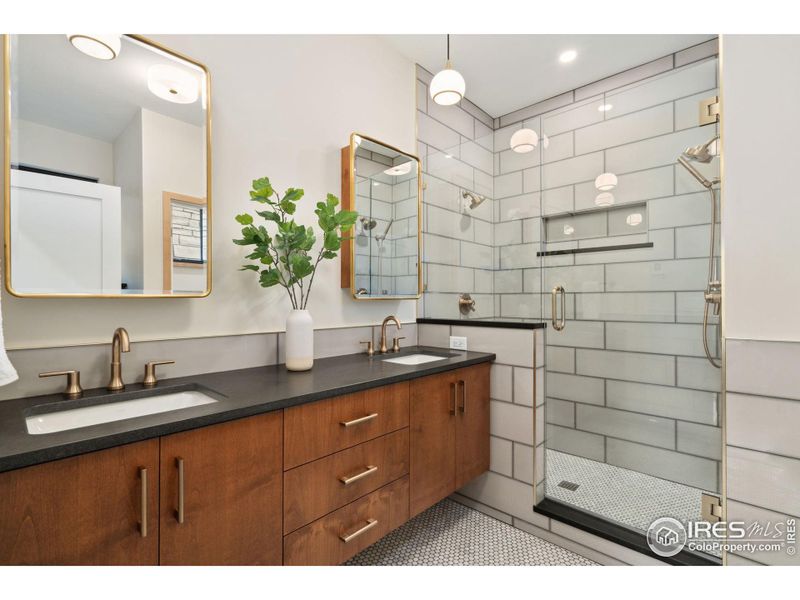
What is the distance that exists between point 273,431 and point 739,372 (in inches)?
62.4

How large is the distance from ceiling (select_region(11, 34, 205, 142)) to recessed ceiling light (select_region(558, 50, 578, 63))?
7.18ft

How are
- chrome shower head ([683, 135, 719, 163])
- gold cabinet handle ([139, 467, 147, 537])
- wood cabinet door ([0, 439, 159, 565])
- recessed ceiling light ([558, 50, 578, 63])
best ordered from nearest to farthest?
wood cabinet door ([0, 439, 159, 565]) → gold cabinet handle ([139, 467, 147, 537]) → chrome shower head ([683, 135, 719, 163]) → recessed ceiling light ([558, 50, 578, 63])

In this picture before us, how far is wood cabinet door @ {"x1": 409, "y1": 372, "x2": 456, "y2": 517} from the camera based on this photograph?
5.15 ft

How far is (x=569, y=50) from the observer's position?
2.34 m

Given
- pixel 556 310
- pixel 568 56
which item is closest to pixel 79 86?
pixel 556 310

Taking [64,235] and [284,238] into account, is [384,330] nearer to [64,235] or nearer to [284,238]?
[284,238]

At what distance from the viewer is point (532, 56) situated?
94.3 inches

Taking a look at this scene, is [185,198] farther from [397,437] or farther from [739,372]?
[739,372]

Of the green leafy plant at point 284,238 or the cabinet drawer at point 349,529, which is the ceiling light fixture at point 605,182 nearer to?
the green leafy plant at point 284,238

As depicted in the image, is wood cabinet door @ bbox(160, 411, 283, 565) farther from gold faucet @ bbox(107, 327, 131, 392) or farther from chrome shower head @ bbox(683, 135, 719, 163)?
chrome shower head @ bbox(683, 135, 719, 163)

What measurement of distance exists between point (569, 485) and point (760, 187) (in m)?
1.52

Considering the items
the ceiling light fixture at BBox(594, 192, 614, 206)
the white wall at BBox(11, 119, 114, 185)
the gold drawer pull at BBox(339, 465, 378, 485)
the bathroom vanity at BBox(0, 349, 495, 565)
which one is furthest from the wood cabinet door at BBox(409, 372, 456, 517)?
the white wall at BBox(11, 119, 114, 185)
